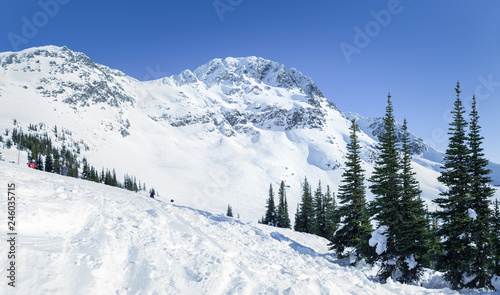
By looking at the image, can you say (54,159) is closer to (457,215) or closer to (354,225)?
(354,225)

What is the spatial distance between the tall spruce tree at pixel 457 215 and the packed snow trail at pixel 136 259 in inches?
188

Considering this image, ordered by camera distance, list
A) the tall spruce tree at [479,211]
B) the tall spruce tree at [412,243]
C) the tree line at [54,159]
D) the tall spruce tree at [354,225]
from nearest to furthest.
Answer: the tall spruce tree at [479,211]
the tall spruce tree at [412,243]
the tall spruce tree at [354,225]
the tree line at [54,159]

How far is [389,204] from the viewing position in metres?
18.1

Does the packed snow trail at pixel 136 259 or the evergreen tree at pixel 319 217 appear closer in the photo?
the packed snow trail at pixel 136 259

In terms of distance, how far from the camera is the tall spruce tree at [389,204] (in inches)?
683

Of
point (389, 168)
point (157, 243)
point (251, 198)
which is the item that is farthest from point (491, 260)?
point (251, 198)

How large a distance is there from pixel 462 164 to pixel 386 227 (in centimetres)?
635

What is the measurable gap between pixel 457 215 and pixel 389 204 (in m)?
3.78

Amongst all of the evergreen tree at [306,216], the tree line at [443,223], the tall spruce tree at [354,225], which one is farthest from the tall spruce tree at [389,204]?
the evergreen tree at [306,216]

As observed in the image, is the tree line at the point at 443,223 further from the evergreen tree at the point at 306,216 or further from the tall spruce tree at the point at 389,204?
the evergreen tree at the point at 306,216

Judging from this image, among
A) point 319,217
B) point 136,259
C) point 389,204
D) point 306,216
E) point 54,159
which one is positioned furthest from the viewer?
point 54,159

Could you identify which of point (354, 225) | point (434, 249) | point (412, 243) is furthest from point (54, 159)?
point (434, 249)

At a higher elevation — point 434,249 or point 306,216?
point 306,216

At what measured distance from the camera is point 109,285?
727 centimetres
